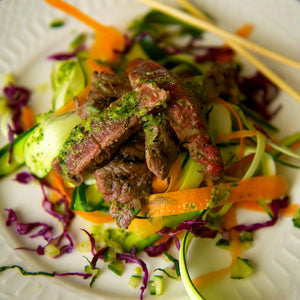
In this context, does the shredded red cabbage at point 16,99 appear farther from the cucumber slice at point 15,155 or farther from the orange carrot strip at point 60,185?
the orange carrot strip at point 60,185

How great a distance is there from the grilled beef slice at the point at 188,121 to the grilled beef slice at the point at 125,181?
1.53 ft

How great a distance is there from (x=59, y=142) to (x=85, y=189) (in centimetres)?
58

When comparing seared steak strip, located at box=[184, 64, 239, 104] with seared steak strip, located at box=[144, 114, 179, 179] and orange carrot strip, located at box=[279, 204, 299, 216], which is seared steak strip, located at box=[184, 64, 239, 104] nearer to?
seared steak strip, located at box=[144, 114, 179, 179]

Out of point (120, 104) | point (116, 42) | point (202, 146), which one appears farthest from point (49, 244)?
point (116, 42)

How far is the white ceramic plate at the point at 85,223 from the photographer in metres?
3.01

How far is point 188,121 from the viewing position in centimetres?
289

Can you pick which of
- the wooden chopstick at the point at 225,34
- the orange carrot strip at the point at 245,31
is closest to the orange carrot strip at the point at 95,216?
the wooden chopstick at the point at 225,34

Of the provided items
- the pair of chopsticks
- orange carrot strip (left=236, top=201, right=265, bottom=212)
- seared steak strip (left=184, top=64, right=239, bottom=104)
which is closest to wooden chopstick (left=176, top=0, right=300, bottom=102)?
the pair of chopsticks

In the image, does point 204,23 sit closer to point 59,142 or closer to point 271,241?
point 59,142

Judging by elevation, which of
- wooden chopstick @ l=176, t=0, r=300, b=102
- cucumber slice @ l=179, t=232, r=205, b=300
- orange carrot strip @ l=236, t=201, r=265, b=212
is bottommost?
cucumber slice @ l=179, t=232, r=205, b=300

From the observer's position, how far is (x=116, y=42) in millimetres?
4609

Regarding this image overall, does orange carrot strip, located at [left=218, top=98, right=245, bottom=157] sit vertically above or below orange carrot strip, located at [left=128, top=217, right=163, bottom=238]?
above

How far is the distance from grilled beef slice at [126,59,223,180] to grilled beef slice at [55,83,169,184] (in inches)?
5.6

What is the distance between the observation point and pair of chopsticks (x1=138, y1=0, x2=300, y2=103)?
3868 mm
